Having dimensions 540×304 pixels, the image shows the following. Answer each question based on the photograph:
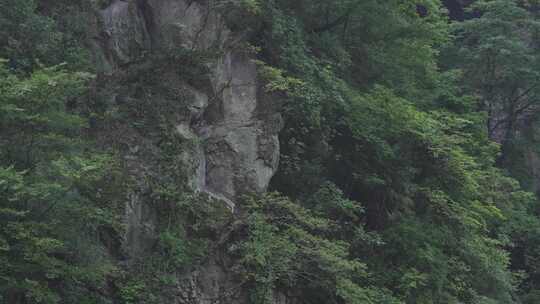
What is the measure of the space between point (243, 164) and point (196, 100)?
162 centimetres

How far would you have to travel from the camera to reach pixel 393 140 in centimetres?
1377

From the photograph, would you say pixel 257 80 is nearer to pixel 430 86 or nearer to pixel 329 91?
pixel 329 91

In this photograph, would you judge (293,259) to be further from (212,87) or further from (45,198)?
(45,198)

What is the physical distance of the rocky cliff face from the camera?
10.7m

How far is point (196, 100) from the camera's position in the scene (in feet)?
38.8

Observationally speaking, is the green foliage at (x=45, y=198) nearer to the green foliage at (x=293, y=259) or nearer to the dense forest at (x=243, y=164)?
the dense forest at (x=243, y=164)

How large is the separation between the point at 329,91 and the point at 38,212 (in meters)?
7.11

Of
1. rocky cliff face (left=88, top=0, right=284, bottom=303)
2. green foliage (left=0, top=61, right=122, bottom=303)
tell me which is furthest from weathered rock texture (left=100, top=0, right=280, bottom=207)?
green foliage (left=0, top=61, right=122, bottom=303)

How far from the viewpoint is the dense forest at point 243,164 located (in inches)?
320

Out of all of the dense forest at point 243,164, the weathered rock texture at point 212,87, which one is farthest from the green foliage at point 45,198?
the weathered rock texture at point 212,87

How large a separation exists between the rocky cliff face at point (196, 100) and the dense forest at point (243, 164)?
0.14 ft

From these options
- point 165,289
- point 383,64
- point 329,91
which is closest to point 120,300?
point 165,289

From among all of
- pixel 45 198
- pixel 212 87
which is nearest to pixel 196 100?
pixel 212 87

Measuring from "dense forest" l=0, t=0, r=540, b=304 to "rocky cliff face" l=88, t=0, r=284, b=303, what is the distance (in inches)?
1.7
